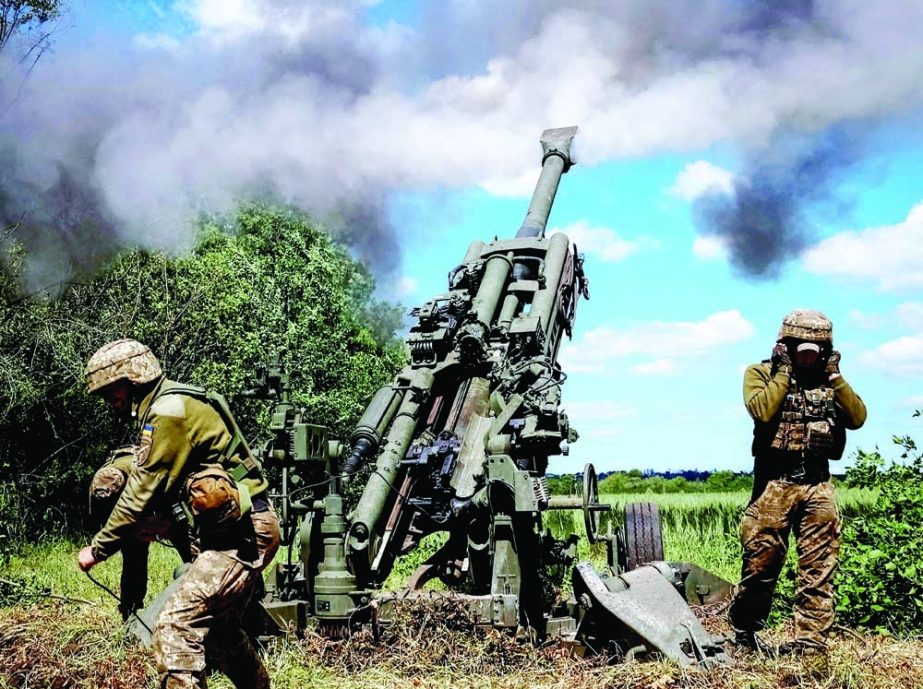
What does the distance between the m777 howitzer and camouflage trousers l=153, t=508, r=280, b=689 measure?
63.7 inches

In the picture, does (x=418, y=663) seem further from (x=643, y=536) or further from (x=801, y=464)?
(x=643, y=536)

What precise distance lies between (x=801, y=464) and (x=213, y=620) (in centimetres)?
322

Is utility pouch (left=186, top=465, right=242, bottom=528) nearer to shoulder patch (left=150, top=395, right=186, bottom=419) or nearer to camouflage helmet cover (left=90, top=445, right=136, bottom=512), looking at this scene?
shoulder patch (left=150, top=395, right=186, bottom=419)

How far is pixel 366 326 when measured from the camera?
22.4m

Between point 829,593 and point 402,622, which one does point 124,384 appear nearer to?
point 402,622

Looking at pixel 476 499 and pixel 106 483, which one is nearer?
pixel 106 483

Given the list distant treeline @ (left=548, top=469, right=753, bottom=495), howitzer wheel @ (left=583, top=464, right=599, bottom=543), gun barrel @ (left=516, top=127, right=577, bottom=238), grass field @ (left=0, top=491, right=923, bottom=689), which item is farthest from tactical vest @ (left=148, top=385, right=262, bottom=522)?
distant treeline @ (left=548, top=469, right=753, bottom=495)

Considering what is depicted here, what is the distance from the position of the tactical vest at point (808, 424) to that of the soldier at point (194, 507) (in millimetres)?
2830

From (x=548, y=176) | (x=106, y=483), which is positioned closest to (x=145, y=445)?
(x=106, y=483)

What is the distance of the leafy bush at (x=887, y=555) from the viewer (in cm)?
665

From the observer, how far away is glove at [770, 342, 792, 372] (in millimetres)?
5711

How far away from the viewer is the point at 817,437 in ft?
18.4

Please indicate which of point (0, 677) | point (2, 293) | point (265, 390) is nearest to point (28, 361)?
point (2, 293)

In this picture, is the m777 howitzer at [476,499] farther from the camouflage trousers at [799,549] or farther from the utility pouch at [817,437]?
the utility pouch at [817,437]
